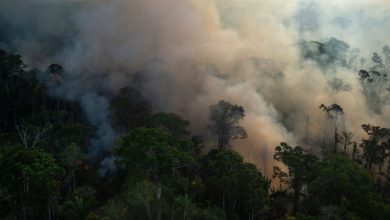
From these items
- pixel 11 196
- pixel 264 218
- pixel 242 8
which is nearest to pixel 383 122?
pixel 264 218

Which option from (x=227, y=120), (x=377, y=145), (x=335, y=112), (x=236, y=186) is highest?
(x=335, y=112)

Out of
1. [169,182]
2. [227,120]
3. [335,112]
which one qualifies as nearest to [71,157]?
[169,182]

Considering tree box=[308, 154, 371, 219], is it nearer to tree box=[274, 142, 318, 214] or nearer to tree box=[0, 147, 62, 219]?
tree box=[274, 142, 318, 214]

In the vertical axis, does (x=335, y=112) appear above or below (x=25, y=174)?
above

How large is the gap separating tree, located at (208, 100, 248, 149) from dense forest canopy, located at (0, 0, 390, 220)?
0.14 metres

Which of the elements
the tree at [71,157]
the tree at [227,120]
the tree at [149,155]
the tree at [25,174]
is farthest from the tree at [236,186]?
the tree at [25,174]

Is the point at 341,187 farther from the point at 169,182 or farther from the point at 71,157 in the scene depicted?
the point at 71,157

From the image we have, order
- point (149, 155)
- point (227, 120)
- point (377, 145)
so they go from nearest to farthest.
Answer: point (149, 155) → point (377, 145) → point (227, 120)

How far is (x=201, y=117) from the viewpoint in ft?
204

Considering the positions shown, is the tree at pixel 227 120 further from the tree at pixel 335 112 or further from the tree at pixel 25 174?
the tree at pixel 25 174

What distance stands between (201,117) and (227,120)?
397 inches

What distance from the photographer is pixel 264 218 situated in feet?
143

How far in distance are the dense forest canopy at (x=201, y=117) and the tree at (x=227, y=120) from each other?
14 centimetres

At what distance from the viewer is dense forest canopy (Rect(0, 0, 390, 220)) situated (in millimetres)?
36906
